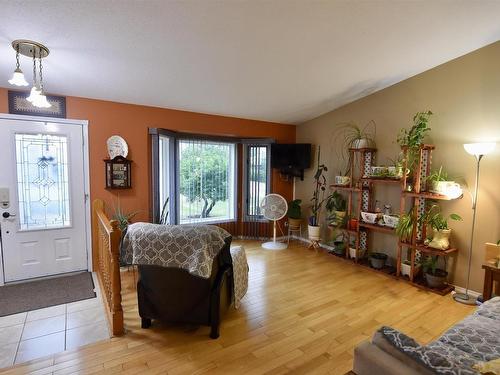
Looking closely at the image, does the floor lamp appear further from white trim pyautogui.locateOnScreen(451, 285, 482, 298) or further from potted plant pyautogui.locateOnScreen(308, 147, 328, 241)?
potted plant pyautogui.locateOnScreen(308, 147, 328, 241)

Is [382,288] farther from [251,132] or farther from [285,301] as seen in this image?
[251,132]

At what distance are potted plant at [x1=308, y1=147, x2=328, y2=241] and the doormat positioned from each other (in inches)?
135

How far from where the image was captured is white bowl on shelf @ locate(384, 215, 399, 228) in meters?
3.69

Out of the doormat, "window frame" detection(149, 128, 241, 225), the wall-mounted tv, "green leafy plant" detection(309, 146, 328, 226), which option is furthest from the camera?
the wall-mounted tv

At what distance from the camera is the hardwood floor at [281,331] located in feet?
6.50

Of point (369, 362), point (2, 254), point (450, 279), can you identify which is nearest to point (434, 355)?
point (369, 362)

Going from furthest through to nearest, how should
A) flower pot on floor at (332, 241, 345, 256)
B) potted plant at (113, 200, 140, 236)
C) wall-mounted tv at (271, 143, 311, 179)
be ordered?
wall-mounted tv at (271, 143, 311, 179)
flower pot on floor at (332, 241, 345, 256)
potted plant at (113, 200, 140, 236)

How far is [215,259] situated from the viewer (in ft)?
7.30

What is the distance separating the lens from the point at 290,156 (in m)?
5.18

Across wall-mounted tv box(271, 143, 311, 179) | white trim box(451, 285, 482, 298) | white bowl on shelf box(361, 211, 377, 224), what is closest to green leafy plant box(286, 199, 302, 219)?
wall-mounted tv box(271, 143, 311, 179)

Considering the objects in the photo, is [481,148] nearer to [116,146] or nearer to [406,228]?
[406,228]

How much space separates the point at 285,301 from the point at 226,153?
3.18m

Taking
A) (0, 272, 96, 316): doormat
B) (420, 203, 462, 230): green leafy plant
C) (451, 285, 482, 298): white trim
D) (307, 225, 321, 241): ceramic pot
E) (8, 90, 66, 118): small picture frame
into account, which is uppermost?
(8, 90, 66, 118): small picture frame

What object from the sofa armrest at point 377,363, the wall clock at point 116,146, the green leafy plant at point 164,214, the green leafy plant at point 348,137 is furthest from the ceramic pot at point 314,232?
the sofa armrest at point 377,363
